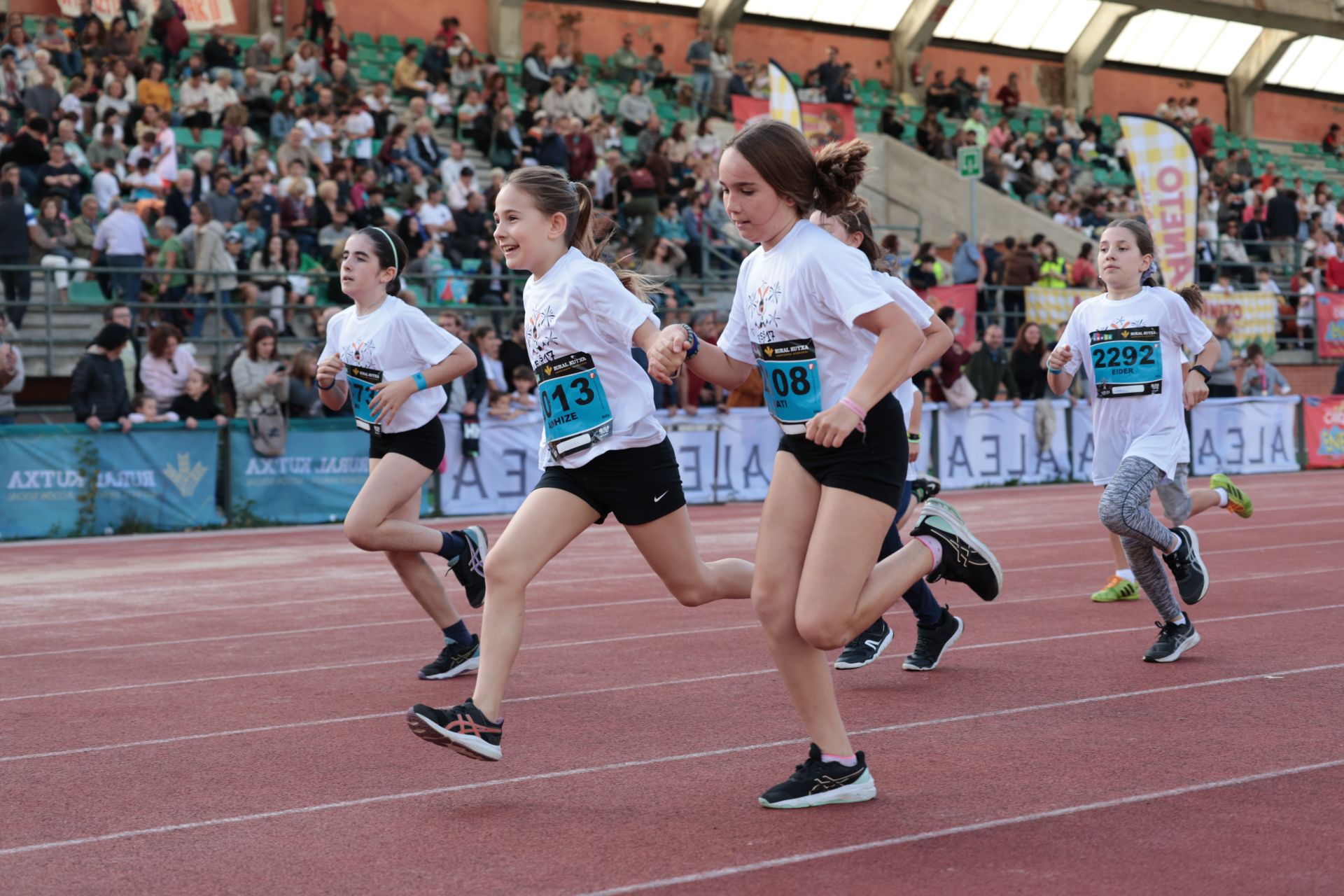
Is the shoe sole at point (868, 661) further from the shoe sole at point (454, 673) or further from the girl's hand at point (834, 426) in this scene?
the girl's hand at point (834, 426)

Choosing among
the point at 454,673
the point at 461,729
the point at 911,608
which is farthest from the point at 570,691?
Answer: the point at 461,729

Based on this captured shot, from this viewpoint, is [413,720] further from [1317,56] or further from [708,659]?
[1317,56]

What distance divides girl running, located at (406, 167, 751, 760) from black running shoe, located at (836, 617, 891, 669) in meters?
1.78

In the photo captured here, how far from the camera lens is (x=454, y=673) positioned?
730 cm

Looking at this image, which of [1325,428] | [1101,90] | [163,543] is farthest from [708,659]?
[1101,90]

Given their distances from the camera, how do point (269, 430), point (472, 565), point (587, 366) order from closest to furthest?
point (587, 366), point (472, 565), point (269, 430)

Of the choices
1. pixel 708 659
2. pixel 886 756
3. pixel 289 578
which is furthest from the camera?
pixel 289 578

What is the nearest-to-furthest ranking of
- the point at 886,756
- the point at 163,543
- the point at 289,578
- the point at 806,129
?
the point at 886,756
the point at 289,578
the point at 163,543
the point at 806,129

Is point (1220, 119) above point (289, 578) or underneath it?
above

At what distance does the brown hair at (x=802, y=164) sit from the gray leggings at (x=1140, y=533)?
3.18 metres

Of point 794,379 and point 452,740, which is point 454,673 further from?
point 794,379

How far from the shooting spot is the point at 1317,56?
147ft

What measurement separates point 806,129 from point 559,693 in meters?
17.1

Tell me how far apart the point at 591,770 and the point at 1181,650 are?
3.31 metres
